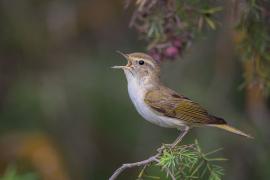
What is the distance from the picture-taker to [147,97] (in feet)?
19.2

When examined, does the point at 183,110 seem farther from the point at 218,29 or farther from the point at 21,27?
the point at 21,27

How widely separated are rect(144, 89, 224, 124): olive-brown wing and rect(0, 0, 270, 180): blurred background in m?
1.16

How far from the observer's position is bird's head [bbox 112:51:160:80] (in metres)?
6.01

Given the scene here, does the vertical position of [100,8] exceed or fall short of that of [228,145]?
it exceeds it

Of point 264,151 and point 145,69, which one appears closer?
point 145,69

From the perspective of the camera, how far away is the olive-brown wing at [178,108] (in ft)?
18.3

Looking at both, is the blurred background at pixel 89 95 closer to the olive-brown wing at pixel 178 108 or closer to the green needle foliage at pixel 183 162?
the olive-brown wing at pixel 178 108

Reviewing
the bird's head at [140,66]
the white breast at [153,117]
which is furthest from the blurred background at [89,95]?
the white breast at [153,117]

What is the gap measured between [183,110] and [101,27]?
357cm

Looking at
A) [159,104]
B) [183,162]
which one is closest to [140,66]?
[159,104]

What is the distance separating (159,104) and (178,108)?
12 cm

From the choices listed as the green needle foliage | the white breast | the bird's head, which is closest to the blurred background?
the bird's head

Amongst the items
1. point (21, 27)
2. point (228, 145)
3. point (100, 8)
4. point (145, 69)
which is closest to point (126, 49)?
point (100, 8)

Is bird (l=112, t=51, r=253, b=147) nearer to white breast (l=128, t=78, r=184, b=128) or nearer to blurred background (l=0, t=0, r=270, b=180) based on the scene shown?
white breast (l=128, t=78, r=184, b=128)
